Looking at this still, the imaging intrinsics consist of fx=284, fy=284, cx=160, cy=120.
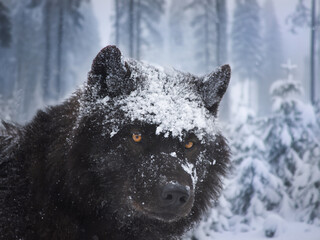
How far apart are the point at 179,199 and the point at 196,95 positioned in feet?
3.84

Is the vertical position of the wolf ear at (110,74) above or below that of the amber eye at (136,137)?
above

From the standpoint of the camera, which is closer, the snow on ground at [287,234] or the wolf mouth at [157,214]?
the wolf mouth at [157,214]

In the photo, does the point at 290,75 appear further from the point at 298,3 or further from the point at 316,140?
the point at 298,3

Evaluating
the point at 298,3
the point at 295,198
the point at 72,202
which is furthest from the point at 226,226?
the point at 298,3

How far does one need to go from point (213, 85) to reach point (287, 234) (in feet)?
15.2

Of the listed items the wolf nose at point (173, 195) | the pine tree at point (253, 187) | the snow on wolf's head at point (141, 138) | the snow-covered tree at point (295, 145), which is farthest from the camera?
the pine tree at point (253, 187)

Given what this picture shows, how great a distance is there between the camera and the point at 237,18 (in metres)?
29.2

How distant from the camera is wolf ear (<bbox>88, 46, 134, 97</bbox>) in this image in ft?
8.20

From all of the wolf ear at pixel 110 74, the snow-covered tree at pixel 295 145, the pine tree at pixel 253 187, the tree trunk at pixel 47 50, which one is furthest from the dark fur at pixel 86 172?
the tree trunk at pixel 47 50

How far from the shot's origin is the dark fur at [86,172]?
232 cm

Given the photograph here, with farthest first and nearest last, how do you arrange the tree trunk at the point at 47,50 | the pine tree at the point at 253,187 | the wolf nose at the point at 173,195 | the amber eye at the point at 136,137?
the tree trunk at the point at 47,50, the pine tree at the point at 253,187, the amber eye at the point at 136,137, the wolf nose at the point at 173,195

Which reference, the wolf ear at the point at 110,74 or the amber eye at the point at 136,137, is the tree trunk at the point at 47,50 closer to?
the wolf ear at the point at 110,74

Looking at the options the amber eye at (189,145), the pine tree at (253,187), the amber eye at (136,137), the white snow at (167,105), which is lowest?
the pine tree at (253,187)

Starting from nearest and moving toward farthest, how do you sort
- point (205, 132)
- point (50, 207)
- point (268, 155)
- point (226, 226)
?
point (50, 207) < point (205, 132) < point (226, 226) < point (268, 155)
